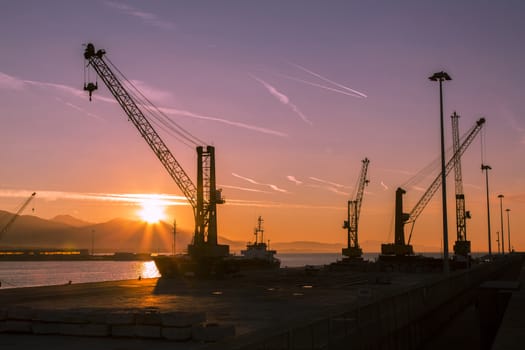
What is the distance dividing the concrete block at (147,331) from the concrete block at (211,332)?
1627mm

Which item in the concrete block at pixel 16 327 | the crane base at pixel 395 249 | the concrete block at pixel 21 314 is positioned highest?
the crane base at pixel 395 249

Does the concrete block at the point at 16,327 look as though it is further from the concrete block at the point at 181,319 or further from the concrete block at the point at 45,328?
the concrete block at the point at 181,319

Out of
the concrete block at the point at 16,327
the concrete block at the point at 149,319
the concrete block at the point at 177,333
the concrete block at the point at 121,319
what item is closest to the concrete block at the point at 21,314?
the concrete block at the point at 16,327

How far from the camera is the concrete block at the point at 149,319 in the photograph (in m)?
27.2

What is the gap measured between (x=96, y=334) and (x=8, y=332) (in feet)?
15.9

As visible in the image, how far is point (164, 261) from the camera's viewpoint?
291ft

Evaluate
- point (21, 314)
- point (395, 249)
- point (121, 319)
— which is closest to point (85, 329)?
point (121, 319)

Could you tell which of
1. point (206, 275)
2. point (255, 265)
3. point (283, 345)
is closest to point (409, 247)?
point (255, 265)

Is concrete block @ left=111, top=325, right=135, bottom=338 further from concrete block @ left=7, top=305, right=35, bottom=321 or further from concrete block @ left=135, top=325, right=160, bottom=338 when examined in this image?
concrete block @ left=7, top=305, right=35, bottom=321

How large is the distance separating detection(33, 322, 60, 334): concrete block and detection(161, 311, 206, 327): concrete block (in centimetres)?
518

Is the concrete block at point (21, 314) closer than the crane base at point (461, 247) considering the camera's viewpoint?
Yes

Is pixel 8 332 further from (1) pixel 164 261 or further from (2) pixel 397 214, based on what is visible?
(2) pixel 397 214

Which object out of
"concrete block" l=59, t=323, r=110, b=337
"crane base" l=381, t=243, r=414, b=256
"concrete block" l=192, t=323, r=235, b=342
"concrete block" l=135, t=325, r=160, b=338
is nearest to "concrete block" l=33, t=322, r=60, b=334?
"concrete block" l=59, t=323, r=110, b=337

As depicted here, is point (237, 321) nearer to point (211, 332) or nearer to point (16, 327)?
point (211, 332)
